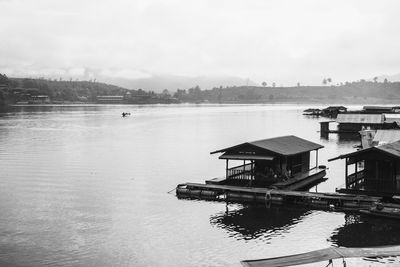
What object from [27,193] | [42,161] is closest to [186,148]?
[42,161]

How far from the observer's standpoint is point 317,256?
2100 centimetres

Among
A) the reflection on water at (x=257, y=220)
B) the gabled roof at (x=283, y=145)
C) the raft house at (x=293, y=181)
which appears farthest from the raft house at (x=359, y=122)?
the reflection on water at (x=257, y=220)

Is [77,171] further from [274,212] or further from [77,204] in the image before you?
[274,212]

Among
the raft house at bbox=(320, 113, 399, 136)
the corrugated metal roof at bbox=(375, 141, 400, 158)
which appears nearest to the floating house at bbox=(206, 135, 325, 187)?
the corrugated metal roof at bbox=(375, 141, 400, 158)

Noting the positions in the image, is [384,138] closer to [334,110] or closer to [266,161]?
[266,161]

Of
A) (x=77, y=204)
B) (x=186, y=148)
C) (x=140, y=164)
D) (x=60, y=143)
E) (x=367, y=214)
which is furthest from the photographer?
(x=60, y=143)

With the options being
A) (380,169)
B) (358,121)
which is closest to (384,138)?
(380,169)

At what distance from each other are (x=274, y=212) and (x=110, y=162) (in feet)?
115

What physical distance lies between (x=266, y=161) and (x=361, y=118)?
66142mm

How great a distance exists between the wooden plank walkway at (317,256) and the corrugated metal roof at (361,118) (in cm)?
8233

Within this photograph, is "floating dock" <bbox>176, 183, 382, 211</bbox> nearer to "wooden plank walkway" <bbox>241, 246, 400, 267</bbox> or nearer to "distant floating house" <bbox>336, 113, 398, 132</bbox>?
"wooden plank walkway" <bbox>241, 246, 400, 267</bbox>

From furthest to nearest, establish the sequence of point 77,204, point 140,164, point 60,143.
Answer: point 60,143, point 140,164, point 77,204

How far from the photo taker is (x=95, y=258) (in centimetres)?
2927

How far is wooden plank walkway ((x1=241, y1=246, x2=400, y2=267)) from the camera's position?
20.3m
